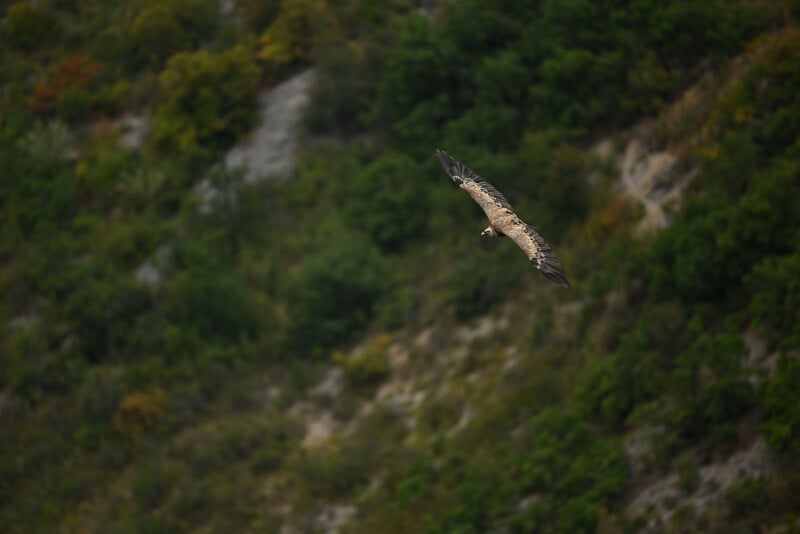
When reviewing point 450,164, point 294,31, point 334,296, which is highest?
point 450,164

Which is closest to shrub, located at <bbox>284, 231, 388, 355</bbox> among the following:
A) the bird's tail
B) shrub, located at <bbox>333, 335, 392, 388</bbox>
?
shrub, located at <bbox>333, 335, 392, 388</bbox>

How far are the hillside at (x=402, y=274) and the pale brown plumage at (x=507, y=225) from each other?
8759 millimetres

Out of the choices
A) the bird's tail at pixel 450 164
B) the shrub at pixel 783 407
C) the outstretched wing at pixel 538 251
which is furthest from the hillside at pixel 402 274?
the bird's tail at pixel 450 164

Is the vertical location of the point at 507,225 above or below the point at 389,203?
above

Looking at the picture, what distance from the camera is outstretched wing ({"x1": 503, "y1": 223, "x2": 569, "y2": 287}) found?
29438 millimetres

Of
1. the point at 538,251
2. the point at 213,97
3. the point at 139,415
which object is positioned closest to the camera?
the point at 538,251

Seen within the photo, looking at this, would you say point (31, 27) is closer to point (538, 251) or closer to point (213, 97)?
point (213, 97)

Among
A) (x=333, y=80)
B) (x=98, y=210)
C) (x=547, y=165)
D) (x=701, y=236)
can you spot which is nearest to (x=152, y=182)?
(x=98, y=210)

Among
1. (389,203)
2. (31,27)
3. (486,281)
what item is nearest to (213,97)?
(389,203)

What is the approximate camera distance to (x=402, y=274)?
5453 cm

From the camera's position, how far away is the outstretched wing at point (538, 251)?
29.4 m

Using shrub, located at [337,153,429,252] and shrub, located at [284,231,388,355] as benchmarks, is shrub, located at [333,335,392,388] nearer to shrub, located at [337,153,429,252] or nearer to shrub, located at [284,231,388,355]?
shrub, located at [284,231,388,355]

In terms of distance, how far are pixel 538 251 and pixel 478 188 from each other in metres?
3.27

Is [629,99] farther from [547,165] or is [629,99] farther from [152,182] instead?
[152,182]
